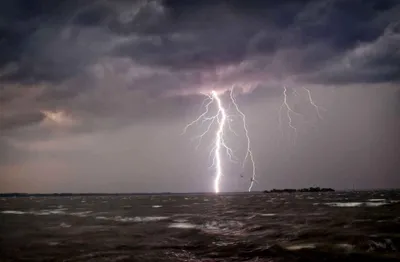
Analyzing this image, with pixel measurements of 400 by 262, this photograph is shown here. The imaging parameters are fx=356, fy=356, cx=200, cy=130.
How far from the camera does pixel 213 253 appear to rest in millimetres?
20641

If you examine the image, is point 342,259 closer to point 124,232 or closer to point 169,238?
point 169,238

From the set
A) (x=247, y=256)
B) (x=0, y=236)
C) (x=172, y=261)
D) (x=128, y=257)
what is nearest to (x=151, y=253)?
(x=128, y=257)

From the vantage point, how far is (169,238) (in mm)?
27469

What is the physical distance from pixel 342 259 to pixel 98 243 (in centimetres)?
1654

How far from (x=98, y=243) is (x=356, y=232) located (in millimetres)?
19009

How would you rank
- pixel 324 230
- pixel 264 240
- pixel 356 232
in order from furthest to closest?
pixel 324 230, pixel 356 232, pixel 264 240

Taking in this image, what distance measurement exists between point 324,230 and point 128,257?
1627 centimetres

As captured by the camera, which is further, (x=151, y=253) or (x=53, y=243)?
(x=53, y=243)

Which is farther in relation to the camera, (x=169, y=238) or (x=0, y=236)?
(x=0, y=236)

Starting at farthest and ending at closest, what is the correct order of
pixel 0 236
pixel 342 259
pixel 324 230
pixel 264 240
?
pixel 0 236 → pixel 324 230 → pixel 264 240 → pixel 342 259

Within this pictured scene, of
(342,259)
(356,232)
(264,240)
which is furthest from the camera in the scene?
(356,232)

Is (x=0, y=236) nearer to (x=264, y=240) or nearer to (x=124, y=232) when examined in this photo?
(x=124, y=232)

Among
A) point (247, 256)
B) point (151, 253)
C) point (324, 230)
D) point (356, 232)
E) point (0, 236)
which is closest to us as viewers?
point (247, 256)

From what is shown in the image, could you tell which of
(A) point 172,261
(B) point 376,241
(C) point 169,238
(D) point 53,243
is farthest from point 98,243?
(B) point 376,241
